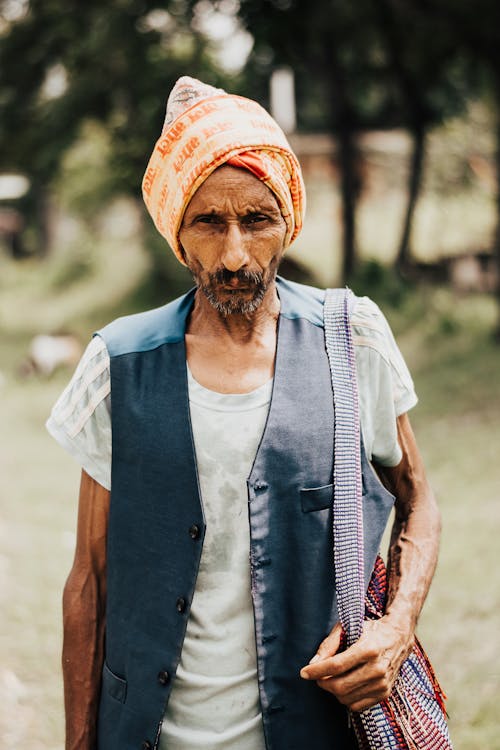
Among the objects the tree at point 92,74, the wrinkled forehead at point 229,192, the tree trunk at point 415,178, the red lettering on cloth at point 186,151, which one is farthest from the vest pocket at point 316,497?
the tree trunk at point 415,178

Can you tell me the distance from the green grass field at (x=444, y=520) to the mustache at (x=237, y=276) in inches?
94.5

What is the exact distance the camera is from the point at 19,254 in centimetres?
2691

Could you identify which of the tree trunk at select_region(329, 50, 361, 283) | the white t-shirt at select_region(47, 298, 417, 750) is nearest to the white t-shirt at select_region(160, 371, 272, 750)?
the white t-shirt at select_region(47, 298, 417, 750)

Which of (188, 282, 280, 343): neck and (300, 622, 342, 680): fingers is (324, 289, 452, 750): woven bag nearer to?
(300, 622, 342, 680): fingers

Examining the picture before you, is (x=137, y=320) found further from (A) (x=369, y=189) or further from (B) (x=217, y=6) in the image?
(A) (x=369, y=189)

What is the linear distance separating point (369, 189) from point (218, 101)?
17168 millimetres

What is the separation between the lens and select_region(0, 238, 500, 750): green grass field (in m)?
3.77

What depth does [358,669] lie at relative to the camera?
155cm

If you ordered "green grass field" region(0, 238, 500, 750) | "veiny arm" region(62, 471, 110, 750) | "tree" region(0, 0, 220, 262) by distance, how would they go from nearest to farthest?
"veiny arm" region(62, 471, 110, 750) < "green grass field" region(0, 238, 500, 750) < "tree" region(0, 0, 220, 262)

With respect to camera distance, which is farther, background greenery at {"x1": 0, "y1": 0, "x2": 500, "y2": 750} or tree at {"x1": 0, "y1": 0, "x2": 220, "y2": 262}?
tree at {"x1": 0, "y1": 0, "x2": 220, "y2": 262}

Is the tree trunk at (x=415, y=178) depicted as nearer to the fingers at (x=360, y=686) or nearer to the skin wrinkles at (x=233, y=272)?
the skin wrinkles at (x=233, y=272)

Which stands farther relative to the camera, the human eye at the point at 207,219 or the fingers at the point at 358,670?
the human eye at the point at 207,219

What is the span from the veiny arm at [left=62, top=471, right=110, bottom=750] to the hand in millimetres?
447

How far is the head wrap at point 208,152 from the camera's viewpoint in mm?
1643
